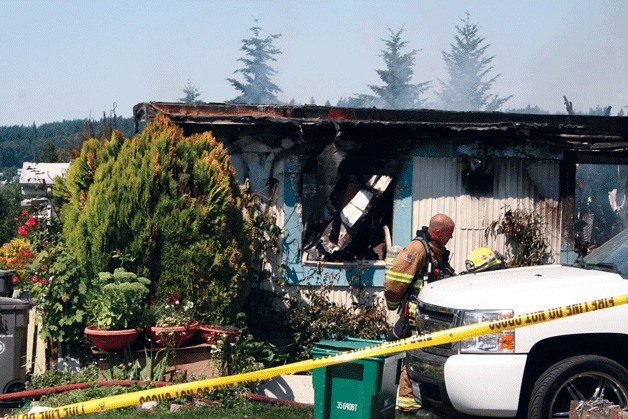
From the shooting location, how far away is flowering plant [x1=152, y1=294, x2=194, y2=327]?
328 inches

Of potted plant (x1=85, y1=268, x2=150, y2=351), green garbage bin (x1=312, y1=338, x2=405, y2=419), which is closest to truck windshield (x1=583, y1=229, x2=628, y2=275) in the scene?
green garbage bin (x1=312, y1=338, x2=405, y2=419)

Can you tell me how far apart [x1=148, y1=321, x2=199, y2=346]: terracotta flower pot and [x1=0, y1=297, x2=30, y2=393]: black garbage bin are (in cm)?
149

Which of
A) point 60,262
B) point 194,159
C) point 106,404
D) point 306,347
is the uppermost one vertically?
point 194,159

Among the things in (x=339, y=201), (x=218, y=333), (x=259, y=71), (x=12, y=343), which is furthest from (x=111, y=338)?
(x=259, y=71)

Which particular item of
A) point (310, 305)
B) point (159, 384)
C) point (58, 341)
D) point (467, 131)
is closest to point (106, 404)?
point (159, 384)

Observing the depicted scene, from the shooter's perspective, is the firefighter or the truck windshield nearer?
the truck windshield

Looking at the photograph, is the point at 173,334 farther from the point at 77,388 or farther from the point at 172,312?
the point at 77,388

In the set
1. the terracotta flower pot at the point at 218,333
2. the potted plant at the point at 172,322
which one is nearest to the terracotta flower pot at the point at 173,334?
the potted plant at the point at 172,322

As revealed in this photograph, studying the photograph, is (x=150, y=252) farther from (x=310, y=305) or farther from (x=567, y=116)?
(x=567, y=116)

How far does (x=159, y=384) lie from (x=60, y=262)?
180 centimetres

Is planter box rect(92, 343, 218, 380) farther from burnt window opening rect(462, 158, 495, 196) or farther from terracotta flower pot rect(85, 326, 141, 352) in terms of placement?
burnt window opening rect(462, 158, 495, 196)

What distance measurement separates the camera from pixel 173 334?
321 inches

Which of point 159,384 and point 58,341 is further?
point 58,341

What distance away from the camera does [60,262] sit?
859 cm
